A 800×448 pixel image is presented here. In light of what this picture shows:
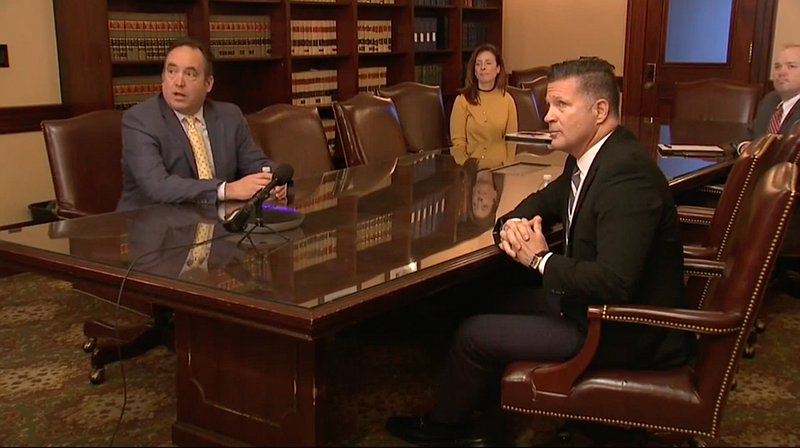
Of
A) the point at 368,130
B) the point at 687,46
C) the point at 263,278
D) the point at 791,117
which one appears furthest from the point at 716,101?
the point at 263,278

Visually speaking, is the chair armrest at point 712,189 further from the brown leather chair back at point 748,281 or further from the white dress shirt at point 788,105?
the brown leather chair back at point 748,281

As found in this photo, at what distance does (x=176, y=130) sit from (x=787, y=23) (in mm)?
4998

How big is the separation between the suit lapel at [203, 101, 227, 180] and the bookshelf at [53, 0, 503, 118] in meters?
1.42

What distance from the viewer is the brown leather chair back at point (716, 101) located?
5.23 meters

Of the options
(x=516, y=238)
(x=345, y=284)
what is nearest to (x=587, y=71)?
(x=516, y=238)

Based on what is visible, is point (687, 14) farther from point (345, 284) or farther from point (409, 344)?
point (345, 284)

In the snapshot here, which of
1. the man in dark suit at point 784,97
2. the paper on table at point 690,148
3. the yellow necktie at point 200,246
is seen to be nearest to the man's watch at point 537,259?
the yellow necktie at point 200,246

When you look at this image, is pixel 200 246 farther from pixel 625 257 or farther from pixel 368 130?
pixel 368 130

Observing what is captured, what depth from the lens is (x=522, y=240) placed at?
6.88 feet

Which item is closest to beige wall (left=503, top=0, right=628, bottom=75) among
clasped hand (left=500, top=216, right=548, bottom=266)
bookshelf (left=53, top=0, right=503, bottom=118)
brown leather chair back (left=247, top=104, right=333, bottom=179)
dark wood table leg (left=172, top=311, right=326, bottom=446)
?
bookshelf (left=53, top=0, right=503, bottom=118)

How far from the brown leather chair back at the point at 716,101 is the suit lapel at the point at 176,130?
3.61m

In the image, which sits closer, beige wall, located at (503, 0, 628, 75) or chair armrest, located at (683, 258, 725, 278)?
chair armrest, located at (683, 258, 725, 278)

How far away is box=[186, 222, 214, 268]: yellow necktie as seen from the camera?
1.99 meters

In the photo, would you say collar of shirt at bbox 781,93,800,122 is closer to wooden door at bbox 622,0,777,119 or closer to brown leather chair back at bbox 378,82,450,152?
brown leather chair back at bbox 378,82,450,152
